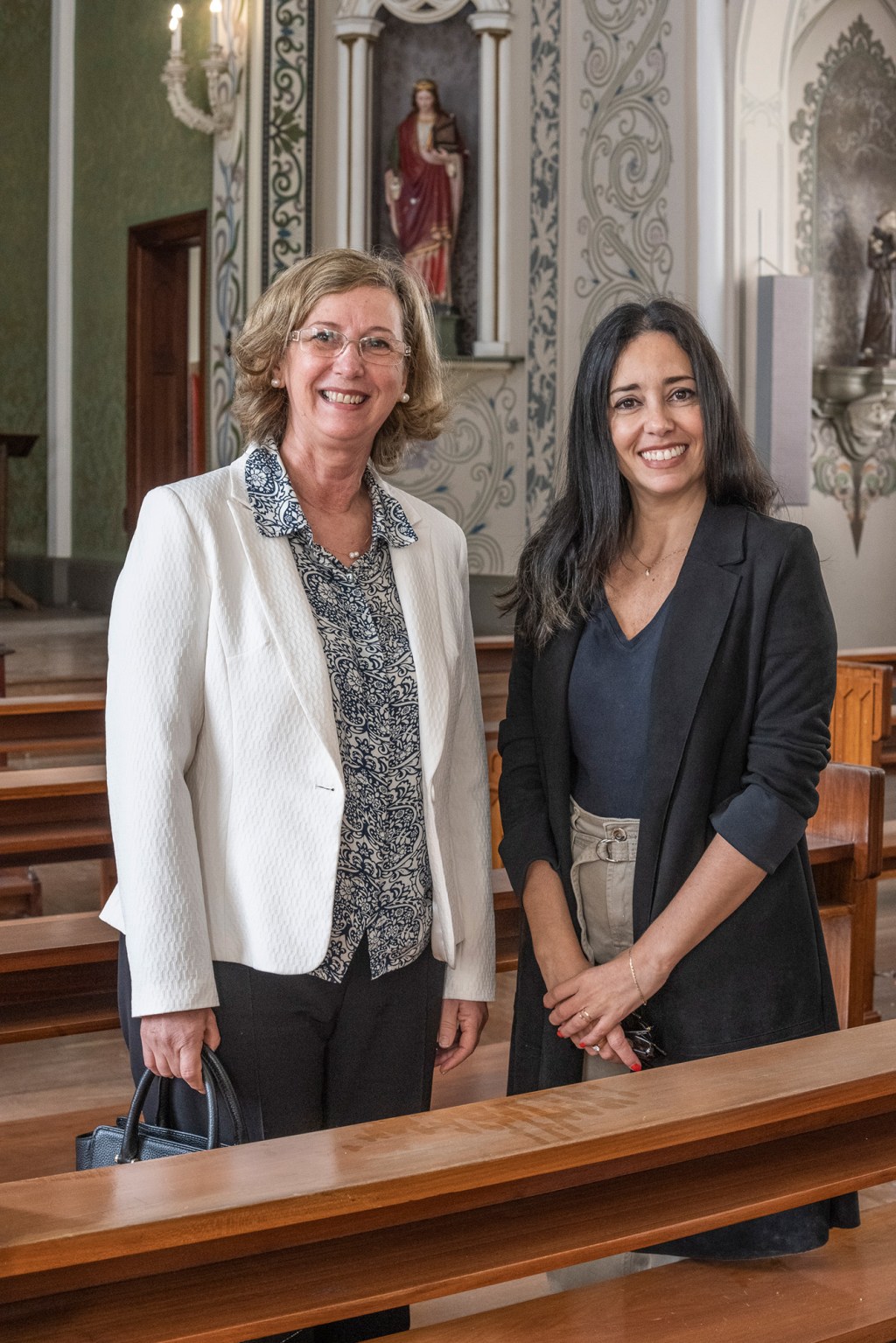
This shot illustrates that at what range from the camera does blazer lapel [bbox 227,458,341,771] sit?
4.71 feet

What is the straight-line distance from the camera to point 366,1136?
3.30 feet

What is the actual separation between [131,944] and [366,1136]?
0.47 m

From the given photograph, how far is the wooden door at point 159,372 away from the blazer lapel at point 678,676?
26.9ft

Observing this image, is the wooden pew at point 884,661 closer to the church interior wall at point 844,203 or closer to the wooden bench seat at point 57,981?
the wooden bench seat at point 57,981

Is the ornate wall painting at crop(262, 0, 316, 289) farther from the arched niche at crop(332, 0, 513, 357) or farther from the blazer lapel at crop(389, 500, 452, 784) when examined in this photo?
the blazer lapel at crop(389, 500, 452, 784)

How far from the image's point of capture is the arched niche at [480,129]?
24.2 feet

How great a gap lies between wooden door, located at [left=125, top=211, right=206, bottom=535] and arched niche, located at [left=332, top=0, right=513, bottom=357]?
230 centimetres

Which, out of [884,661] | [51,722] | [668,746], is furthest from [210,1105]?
[884,661]

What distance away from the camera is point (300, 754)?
1439 mm

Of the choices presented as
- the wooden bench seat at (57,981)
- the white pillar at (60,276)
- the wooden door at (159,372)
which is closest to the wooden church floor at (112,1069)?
the wooden bench seat at (57,981)

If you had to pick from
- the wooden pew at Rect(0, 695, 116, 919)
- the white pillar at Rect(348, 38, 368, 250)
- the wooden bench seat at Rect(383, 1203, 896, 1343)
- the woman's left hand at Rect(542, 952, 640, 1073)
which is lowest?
the wooden bench seat at Rect(383, 1203, 896, 1343)

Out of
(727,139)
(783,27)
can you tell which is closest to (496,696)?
(727,139)

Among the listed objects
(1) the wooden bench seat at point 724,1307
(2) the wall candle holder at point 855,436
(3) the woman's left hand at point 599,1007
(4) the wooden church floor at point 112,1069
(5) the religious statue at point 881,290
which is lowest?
(4) the wooden church floor at point 112,1069

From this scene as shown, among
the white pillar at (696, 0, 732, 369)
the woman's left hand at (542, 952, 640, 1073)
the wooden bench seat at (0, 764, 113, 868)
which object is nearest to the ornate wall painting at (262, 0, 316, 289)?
the white pillar at (696, 0, 732, 369)
